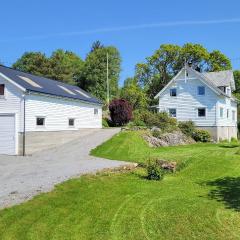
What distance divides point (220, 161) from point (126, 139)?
11645mm

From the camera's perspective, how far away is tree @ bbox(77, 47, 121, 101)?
64.6 meters

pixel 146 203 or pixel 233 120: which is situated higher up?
pixel 233 120

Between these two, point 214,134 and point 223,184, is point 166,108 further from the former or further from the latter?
point 223,184

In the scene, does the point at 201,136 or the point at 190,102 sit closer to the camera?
the point at 201,136

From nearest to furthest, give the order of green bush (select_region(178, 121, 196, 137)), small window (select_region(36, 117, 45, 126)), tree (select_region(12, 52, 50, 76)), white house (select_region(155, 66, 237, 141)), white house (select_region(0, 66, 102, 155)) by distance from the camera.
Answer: white house (select_region(0, 66, 102, 155))
small window (select_region(36, 117, 45, 126))
green bush (select_region(178, 121, 196, 137))
white house (select_region(155, 66, 237, 141))
tree (select_region(12, 52, 50, 76))

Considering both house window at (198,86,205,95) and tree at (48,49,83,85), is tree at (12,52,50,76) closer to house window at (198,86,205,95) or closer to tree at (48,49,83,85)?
tree at (48,49,83,85)

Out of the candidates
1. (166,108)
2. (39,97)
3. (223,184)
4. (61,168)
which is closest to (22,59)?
(166,108)

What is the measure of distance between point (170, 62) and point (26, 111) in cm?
4854

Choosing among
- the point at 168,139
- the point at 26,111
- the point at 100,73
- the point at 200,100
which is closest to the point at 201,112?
the point at 200,100

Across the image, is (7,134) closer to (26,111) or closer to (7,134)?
(7,134)

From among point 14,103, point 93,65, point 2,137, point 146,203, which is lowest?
point 146,203

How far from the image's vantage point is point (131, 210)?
11742 mm

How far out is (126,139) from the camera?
30.8 m

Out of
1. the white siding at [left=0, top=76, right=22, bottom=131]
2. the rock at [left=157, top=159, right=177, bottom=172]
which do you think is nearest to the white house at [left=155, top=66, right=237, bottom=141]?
the white siding at [left=0, top=76, right=22, bottom=131]
